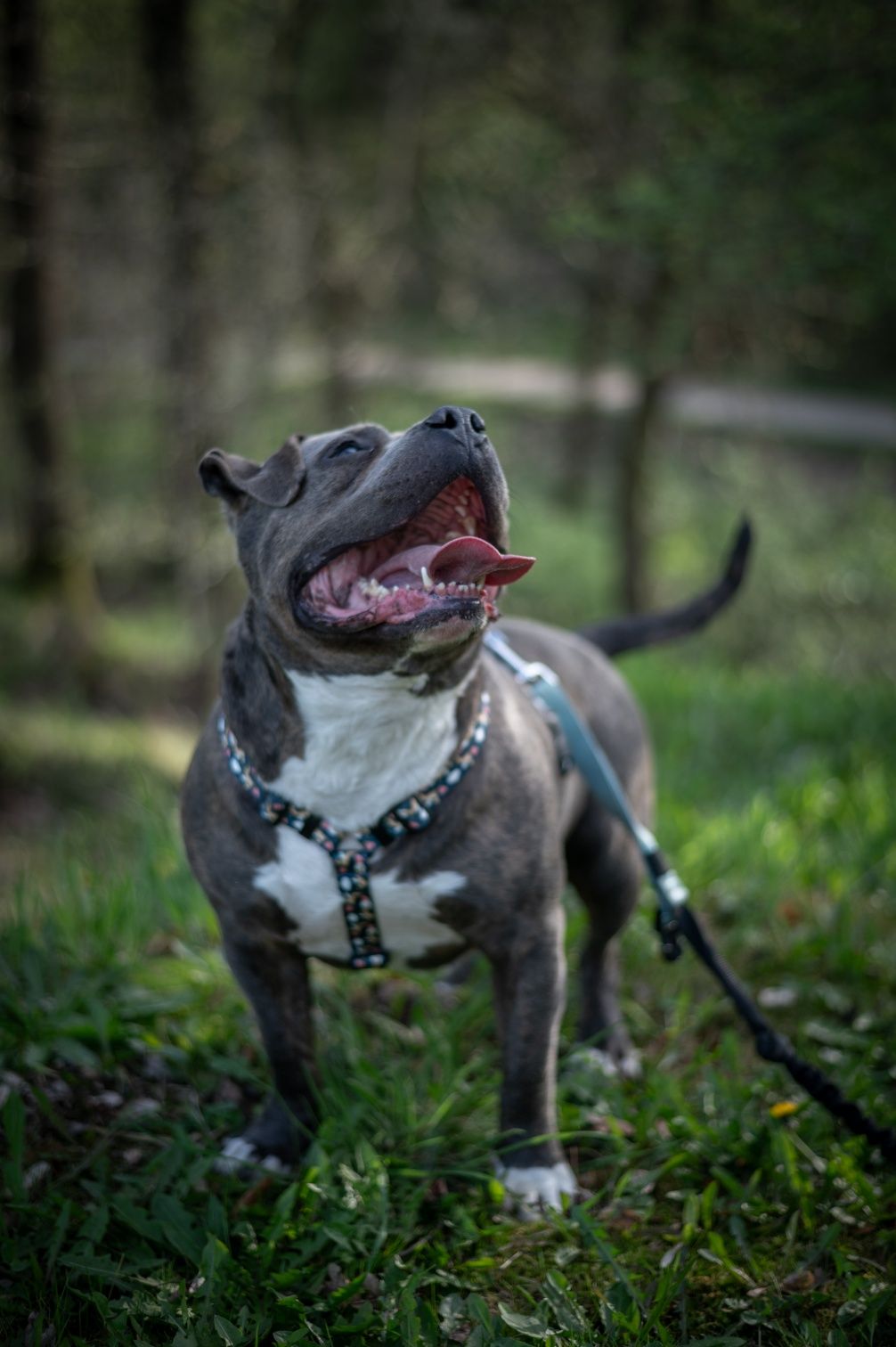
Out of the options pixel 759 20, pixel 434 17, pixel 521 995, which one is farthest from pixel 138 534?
pixel 521 995

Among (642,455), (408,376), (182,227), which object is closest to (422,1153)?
(182,227)

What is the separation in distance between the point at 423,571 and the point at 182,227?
558 cm

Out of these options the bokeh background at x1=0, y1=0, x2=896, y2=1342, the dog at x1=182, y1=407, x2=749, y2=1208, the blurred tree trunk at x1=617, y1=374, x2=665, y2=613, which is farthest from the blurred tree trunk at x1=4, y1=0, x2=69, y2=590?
the dog at x1=182, y1=407, x2=749, y2=1208

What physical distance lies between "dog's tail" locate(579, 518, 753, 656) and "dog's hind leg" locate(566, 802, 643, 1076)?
743 mm

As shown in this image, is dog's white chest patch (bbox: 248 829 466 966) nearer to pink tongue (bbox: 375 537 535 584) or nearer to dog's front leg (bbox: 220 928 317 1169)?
dog's front leg (bbox: 220 928 317 1169)

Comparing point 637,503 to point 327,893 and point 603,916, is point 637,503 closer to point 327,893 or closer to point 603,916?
point 603,916

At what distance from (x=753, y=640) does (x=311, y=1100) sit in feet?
23.7

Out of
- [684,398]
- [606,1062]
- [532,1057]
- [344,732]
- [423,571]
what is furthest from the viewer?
[684,398]

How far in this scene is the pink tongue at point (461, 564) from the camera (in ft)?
6.82

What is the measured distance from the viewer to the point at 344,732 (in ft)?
7.50

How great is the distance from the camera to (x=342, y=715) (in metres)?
2.27

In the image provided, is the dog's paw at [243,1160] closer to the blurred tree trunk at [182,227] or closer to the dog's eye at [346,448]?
the dog's eye at [346,448]

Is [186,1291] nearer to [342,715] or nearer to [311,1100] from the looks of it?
[311,1100]

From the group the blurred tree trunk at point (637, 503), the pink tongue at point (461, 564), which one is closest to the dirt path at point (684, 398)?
the blurred tree trunk at point (637, 503)
